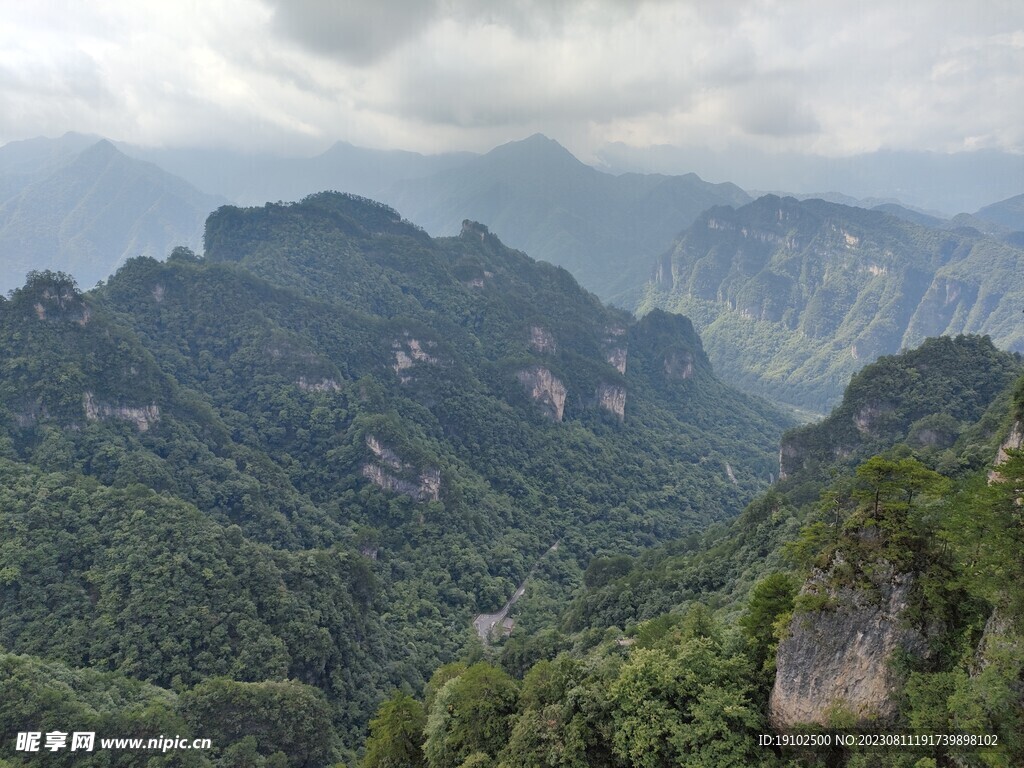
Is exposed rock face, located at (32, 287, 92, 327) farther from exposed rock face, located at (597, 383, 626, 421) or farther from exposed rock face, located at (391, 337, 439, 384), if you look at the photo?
exposed rock face, located at (597, 383, 626, 421)

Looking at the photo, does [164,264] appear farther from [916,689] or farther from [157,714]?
[916,689]

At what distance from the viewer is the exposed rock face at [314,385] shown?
335ft

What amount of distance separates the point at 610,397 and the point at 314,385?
71954 mm

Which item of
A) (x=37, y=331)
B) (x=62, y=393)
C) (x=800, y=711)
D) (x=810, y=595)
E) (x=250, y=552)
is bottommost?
(x=250, y=552)

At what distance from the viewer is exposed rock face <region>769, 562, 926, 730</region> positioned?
1977 centimetres

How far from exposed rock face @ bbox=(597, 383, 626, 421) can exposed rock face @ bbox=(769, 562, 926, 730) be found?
12150 centimetres

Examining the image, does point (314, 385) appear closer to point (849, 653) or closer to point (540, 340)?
point (540, 340)

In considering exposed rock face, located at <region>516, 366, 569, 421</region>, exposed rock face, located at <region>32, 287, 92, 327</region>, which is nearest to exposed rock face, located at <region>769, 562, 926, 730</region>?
exposed rock face, located at <region>32, 287, 92, 327</region>

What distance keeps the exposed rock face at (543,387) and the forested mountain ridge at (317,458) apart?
1.67 ft

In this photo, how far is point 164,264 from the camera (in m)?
108

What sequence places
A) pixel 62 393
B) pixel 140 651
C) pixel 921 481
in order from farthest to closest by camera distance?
pixel 62 393
pixel 140 651
pixel 921 481

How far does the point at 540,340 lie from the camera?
481 feet

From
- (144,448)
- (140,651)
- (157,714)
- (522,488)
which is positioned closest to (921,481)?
(157,714)

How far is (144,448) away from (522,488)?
61.7 metres
